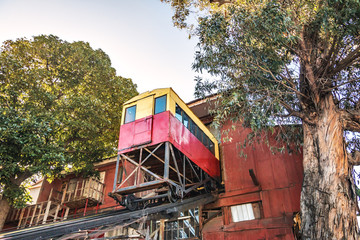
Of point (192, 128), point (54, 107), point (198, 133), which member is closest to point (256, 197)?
point (198, 133)

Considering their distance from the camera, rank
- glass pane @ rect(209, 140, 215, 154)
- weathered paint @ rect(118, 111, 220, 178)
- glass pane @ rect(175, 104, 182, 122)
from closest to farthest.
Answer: weathered paint @ rect(118, 111, 220, 178) → glass pane @ rect(175, 104, 182, 122) → glass pane @ rect(209, 140, 215, 154)

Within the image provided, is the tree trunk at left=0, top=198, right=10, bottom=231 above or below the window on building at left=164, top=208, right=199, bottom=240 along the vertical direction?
above

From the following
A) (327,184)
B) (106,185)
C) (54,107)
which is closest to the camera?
(327,184)

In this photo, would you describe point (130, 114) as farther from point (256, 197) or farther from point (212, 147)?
point (256, 197)

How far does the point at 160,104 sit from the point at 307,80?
17.7 ft

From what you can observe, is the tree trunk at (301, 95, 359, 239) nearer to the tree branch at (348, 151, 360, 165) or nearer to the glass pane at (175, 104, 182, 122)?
the tree branch at (348, 151, 360, 165)

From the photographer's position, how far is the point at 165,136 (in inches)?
360

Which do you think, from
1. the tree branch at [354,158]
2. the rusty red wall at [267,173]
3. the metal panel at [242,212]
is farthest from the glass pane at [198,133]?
the tree branch at [354,158]

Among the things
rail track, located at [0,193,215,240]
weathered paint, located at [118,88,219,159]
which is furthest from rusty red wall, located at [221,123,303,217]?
weathered paint, located at [118,88,219,159]

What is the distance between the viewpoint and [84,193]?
49.7ft

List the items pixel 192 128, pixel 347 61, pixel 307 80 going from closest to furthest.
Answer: pixel 347 61
pixel 307 80
pixel 192 128

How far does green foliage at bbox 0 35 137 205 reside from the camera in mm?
11742

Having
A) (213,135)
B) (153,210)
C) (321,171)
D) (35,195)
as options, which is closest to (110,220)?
(153,210)

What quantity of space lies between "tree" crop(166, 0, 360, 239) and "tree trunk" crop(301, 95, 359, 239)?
0.07ft
